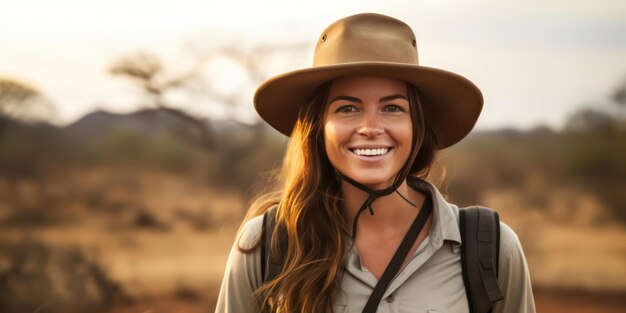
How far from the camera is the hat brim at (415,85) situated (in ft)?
7.44

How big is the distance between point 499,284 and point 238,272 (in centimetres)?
80

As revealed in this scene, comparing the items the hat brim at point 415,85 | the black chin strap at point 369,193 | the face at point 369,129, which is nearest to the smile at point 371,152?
the face at point 369,129

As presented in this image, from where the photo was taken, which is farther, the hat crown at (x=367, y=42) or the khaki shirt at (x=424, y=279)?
the hat crown at (x=367, y=42)

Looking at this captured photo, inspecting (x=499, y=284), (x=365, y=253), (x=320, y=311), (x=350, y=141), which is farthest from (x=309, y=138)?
(x=499, y=284)

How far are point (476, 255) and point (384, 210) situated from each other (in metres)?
0.33

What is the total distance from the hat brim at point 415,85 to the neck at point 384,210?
0.30 meters

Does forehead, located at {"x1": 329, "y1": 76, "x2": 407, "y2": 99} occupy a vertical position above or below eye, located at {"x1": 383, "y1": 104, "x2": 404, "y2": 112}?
above

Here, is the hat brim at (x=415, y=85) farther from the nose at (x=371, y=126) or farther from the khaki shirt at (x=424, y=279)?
the khaki shirt at (x=424, y=279)

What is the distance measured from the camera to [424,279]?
221 cm

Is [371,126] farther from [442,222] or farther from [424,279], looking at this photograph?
[424,279]

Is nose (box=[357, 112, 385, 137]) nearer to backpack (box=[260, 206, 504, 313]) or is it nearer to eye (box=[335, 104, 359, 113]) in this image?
eye (box=[335, 104, 359, 113])

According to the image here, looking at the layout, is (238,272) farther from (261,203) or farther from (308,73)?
(308,73)

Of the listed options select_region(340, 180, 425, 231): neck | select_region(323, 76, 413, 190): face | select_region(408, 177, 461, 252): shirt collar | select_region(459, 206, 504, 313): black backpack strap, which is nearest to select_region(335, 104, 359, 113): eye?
select_region(323, 76, 413, 190): face

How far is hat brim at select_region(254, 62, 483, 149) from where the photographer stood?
7.44ft
